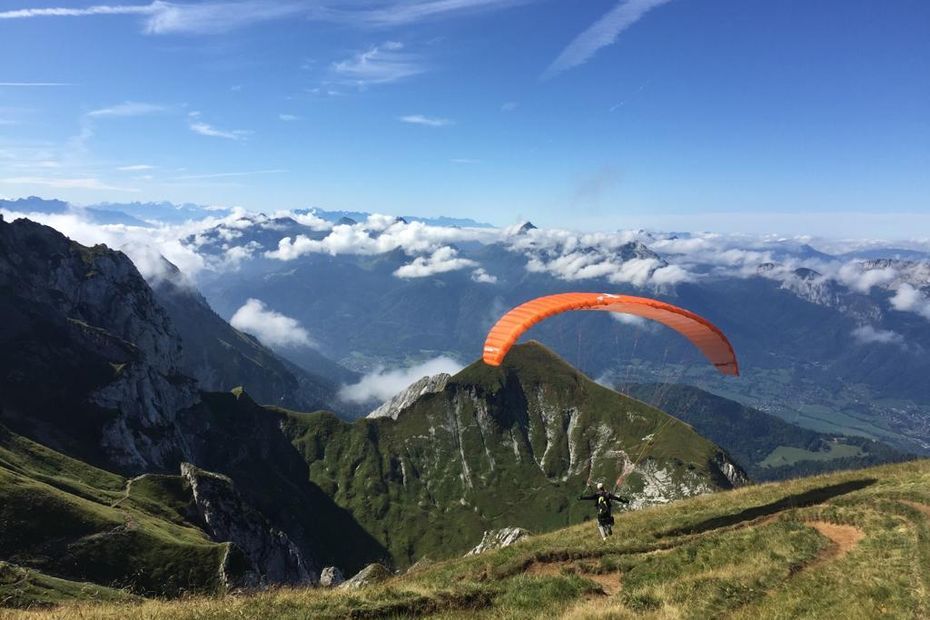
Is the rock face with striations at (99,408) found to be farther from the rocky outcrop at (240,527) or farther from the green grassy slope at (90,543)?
the green grassy slope at (90,543)

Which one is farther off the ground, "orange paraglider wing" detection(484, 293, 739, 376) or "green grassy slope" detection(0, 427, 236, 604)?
"orange paraglider wing" detection(484, 293, 739, 376)

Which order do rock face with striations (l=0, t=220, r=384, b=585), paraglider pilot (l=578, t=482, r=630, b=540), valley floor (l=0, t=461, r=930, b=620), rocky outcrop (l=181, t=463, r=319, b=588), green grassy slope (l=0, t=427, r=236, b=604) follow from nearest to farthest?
valley floor (l=0, t=461, r=930, b=620) → paraglider pilot (l=578, t=482, r=630, b=540) → green grassy slope (l=0, t=427, r=236, b=604) → rocky outcrop (l=181, t=463, r=319, b=588) → rock face with striations (l=0, t=220, r=384, b=585)

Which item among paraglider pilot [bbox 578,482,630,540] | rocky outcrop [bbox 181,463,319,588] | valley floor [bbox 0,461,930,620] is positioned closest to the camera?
valley floor [bbox 0,461,930,620]

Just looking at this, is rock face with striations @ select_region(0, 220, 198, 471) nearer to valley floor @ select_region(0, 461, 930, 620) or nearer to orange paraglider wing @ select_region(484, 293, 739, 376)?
orange paraglider wing @ select_region(484, 293, 739, 376)

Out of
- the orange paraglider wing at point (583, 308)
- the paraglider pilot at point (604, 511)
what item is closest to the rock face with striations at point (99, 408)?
the orange paraglider wing at point (583, 308)

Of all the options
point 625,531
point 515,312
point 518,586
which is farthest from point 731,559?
point 515,312

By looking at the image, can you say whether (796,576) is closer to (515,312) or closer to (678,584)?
(678,584)

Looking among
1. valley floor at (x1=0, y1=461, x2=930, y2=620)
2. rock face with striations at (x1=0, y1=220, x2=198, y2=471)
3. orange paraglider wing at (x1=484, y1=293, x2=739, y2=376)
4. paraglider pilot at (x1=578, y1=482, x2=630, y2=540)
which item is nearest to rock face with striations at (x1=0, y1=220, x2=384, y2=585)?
rock face with striations at (x1=0, y1=220, x2=198, y2=471)
